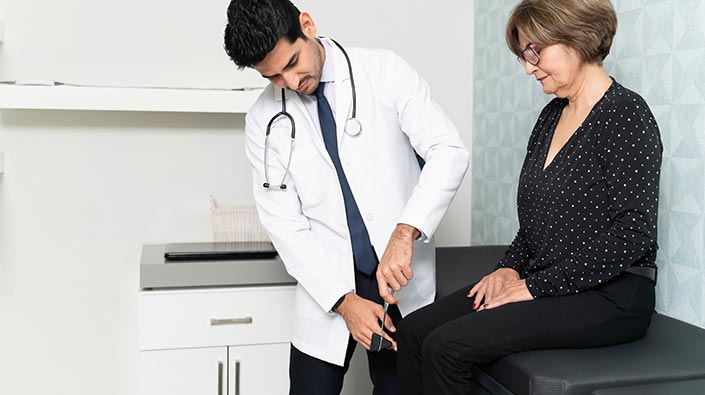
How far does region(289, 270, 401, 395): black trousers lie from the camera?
2.08 metres

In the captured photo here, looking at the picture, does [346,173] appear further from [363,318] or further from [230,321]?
[230,321]

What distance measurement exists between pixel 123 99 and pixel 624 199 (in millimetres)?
1631

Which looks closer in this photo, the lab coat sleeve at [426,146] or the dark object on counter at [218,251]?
the lab coat sleeve at [426,146]

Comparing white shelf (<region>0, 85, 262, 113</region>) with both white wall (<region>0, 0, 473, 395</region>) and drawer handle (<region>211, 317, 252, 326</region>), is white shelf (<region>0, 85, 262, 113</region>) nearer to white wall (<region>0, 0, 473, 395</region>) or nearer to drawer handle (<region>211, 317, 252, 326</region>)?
white wall (<region>0, 0, 473, 395</region>)

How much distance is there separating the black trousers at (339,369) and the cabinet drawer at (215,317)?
42 centimetres

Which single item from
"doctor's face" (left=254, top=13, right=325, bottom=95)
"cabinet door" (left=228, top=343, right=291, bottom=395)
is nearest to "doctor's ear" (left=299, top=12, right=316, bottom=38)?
"doctor's face" (left=254, top=13, right=325, bottom=95)

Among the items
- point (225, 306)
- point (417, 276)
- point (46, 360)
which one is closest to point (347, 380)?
point (225, 306)

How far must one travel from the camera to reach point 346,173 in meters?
2.01

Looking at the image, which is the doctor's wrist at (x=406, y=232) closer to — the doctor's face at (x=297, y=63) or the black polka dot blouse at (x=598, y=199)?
the black polka dot blouse at (x=598, y=199)

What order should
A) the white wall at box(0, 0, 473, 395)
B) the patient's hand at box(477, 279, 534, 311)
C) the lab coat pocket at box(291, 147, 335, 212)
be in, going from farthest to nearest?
the white wall at box(0, 0, 473, 395)
the lab coat pocket at box(291, 147, 335, 212)
the patient's hand at box(477, 279, 534, 311)

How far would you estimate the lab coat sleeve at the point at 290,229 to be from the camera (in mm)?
2000

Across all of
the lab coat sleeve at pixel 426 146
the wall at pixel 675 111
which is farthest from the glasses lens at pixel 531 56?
the wall at pixel 675 111

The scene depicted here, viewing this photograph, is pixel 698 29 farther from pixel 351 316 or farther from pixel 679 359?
pixel 351 316

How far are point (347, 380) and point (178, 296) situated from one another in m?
0.67
